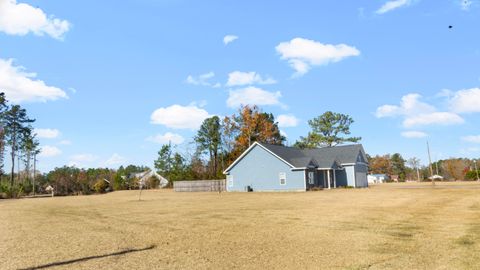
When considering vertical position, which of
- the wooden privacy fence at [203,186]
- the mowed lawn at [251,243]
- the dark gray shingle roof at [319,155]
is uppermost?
the dark gray shingle roof at [319,155]

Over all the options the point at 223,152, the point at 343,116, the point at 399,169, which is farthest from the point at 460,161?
the point at 223,152

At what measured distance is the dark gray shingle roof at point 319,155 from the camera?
45.1 metres

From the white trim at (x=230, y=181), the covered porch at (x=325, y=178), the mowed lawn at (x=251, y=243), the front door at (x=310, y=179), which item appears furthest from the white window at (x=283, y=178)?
the mowed lawn at (x=251, y=243)

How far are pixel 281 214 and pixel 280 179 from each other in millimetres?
27708

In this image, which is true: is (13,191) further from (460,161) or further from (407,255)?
(460,161)

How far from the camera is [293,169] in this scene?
43.5m

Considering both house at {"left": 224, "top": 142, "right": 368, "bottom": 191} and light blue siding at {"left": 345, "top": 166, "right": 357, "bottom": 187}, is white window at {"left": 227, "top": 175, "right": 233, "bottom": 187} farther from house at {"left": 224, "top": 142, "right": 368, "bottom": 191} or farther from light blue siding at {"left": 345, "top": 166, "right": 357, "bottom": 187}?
light blue siding at {"left": 345, "top": 166, "right": 357, "bottom": 187}

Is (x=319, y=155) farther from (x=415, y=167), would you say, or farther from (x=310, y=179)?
(x=415, y=167)

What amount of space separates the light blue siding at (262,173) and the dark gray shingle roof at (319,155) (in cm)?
96

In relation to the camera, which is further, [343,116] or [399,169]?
[399,169]

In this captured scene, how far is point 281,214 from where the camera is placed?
56.0 feet

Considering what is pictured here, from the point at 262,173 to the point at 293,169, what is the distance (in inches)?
165

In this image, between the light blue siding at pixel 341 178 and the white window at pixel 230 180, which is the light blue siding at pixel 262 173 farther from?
the light blue siding at pixel 341 178

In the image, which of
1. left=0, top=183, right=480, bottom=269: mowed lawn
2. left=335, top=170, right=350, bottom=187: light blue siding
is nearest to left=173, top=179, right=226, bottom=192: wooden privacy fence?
left=335, top=170, right=350, bottom=187: light blue siding
